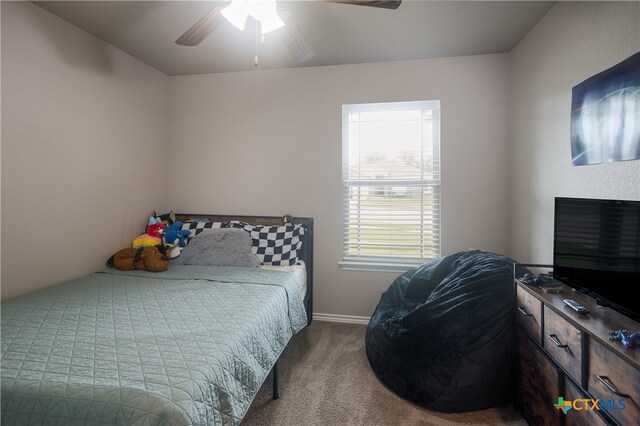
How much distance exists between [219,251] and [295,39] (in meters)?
1.75

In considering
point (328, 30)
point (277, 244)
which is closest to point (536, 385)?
point (277, 244)

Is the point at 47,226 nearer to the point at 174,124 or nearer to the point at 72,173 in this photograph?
the point at 72,173

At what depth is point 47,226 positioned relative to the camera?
6.76ft

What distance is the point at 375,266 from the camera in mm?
2852

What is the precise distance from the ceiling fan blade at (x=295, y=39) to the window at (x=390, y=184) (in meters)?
0.94

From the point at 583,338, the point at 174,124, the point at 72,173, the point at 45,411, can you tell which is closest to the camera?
the point at 45,411

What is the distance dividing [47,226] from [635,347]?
3.10 meters

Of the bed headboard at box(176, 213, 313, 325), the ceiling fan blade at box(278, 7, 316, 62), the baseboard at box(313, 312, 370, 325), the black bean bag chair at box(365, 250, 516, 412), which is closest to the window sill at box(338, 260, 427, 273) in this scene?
the bed headboard at box(176, 213, 313, 325)

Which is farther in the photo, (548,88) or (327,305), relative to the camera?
(327,305)

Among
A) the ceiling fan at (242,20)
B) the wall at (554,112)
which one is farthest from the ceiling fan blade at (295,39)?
the wall at (554,112)

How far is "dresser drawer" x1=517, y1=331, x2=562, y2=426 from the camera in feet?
4.38

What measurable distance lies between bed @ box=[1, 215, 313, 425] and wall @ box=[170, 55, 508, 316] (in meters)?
0.92

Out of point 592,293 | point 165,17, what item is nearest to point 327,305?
point 592,293

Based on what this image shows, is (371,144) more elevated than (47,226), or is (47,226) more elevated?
(371,144)
